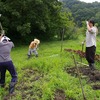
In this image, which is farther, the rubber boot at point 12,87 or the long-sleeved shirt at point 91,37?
the long-sleeved shirt at point 91,37

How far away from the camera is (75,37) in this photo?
35688 millimetres

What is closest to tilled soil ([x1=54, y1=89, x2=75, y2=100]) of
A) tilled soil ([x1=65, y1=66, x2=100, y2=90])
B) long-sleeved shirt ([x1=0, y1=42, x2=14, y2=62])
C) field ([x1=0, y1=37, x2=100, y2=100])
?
field ([x1=0, y1=37, x2=100, y2=100])

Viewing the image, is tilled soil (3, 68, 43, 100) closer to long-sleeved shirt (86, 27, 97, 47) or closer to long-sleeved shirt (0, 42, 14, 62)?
long-sleeved shirt (0, 42, 14, 62)

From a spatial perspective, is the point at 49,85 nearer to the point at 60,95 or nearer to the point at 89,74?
the point at 60,95

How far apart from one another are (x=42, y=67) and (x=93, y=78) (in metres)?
2.20

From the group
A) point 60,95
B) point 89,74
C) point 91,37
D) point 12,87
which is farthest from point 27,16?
point 60,95

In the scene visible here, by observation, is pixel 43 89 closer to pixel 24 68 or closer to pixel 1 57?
pixel 1 57

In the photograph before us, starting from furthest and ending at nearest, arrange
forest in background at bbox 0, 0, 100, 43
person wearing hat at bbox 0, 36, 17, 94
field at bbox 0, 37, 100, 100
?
1. forest in background at bbox 0, 0, 100, 43
2. person wearing hat at bbox 0, 36, 17, 94
3. field at bbox 0, 37, 100, 100

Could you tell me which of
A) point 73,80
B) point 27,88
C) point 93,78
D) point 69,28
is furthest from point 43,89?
point 69,28

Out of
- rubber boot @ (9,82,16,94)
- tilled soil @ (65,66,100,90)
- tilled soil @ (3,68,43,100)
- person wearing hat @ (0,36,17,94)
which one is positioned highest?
person wearing hat @ (0,36,17,94)

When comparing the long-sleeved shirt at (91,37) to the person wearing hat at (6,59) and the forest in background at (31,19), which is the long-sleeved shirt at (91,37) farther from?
the forest in background at (31,19)

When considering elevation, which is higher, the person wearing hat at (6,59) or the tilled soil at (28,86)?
the person wearing hat at (6,59)

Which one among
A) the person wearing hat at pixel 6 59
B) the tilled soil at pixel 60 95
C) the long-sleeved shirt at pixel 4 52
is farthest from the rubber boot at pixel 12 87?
the tilled soil at pixel 60 95

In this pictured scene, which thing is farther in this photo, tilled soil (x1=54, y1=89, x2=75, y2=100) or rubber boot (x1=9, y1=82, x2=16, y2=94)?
rubber boot (x1=9, y1=82, x2=16, y2=94)
